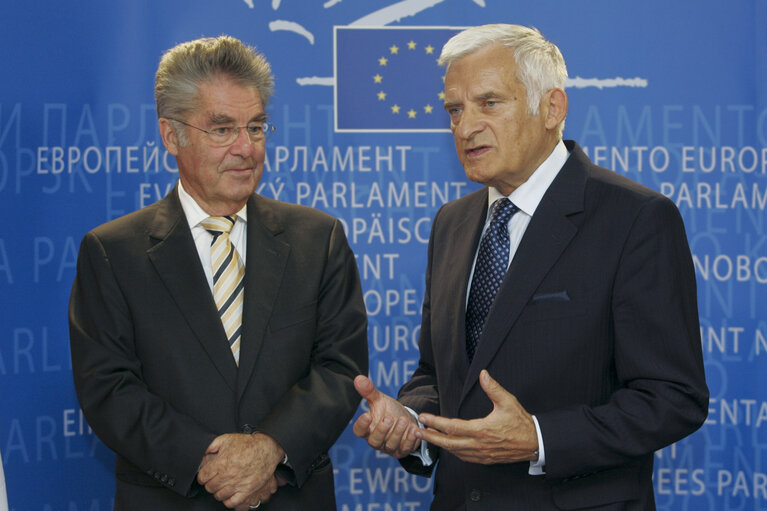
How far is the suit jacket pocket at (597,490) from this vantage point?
2.01 m

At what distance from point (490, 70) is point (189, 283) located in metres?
1.02

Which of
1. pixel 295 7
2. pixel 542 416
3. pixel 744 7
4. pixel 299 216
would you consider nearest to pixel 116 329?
pixel 299 216

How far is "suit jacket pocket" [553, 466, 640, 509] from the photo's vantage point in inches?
79.3

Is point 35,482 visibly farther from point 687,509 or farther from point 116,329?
point 687,509

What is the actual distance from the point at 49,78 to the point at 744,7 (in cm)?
280

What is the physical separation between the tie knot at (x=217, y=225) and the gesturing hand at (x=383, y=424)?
0.64 m

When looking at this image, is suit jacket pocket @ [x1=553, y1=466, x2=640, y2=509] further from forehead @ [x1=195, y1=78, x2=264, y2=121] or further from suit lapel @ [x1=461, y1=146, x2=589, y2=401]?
forehead @ [x1=195, y1=78, x2=264, y2=121]

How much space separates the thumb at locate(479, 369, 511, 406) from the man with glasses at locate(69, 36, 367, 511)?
52 cm

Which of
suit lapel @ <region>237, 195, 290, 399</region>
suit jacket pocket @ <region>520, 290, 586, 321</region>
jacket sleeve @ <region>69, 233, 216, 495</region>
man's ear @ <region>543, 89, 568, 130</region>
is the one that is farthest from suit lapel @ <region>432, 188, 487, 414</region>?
jacket sleeve @ <region>69, 233, 216, 495</region>

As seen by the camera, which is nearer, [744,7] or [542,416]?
[542,416]

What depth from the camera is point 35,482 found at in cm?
323

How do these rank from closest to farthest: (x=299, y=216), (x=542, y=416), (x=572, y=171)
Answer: (x=542, y=416)
(x=572, y=171)
(x=299, y=216)

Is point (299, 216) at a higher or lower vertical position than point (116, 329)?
higher

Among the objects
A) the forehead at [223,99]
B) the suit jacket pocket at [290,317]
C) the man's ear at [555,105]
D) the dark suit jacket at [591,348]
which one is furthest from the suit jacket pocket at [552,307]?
the forehead at [223,99]
